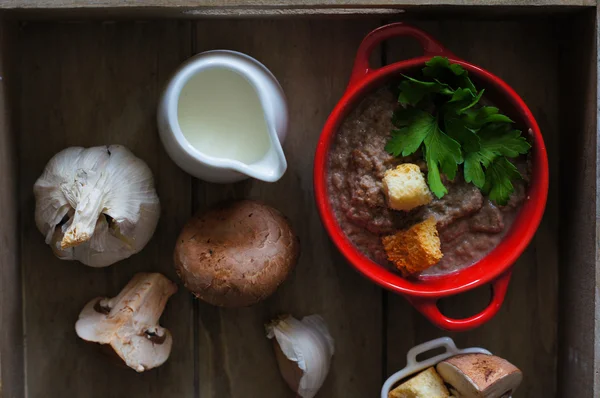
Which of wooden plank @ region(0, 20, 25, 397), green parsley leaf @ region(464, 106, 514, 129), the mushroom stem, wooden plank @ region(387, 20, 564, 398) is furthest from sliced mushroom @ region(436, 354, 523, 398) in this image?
wooden plank @ region(0, 20, 25, 397)

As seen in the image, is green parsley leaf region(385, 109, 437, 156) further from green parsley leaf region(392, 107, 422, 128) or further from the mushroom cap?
the mushroom cap

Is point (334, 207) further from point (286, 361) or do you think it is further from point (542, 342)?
point (542, 342)

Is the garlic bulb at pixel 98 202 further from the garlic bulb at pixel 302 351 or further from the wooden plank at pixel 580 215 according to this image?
the wooden plank at pixel 580 215

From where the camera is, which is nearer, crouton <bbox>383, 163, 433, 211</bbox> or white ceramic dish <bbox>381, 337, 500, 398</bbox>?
crouton <bbox>383, 163, 433, 211</bbox>

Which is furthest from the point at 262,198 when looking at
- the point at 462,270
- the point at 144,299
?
the point at 462,270

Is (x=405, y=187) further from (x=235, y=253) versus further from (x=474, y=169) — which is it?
(x=235, y=253)

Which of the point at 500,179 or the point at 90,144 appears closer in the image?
the point at 500,179
